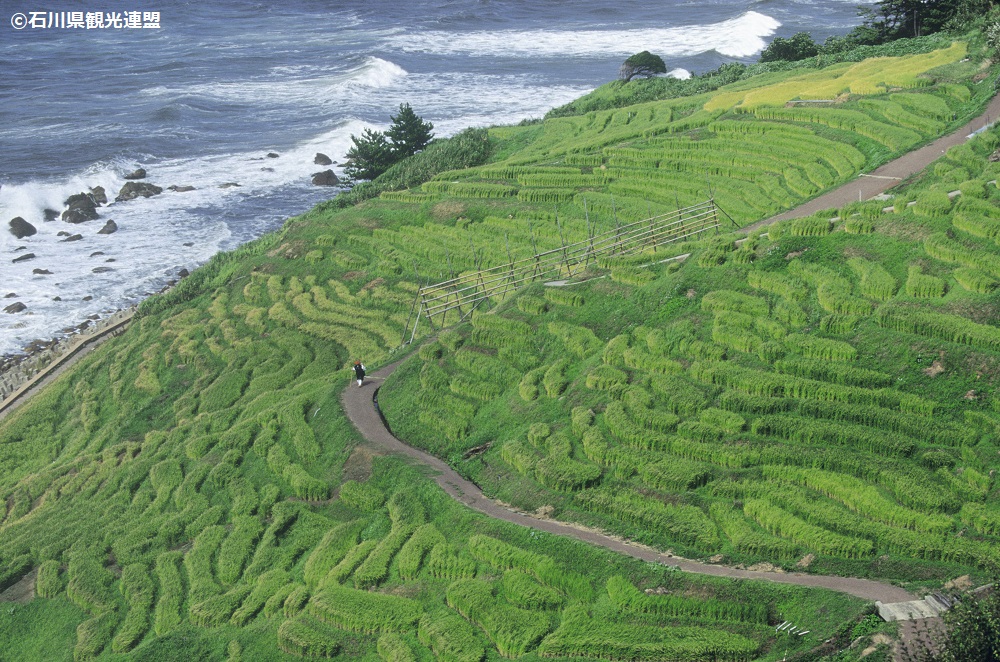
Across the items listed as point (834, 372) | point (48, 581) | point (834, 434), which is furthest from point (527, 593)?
point (48, 581)

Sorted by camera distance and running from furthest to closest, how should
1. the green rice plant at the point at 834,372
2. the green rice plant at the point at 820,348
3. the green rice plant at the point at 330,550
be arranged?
the green rice plant at the point at 820,348 → the green rice plant at the point at 330,550 → the green rice plant at the point at 834,372

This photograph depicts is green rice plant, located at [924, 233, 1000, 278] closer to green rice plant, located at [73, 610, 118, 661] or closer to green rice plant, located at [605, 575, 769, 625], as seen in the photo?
green rice plant, located at [605, 575, 769, 625]

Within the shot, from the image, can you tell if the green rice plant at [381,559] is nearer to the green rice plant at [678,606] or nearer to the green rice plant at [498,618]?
the green rice plant at [498,618]

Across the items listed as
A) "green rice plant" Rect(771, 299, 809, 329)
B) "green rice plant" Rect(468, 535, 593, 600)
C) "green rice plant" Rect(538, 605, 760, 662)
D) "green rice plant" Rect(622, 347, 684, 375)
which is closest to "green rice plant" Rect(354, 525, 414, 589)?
"green rice plant" Rect(468, 535, 593, 600)

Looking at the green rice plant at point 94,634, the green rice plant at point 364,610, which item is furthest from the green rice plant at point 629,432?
the green rice plant at point 94,634

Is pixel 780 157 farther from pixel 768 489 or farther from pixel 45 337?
pixel 45 337

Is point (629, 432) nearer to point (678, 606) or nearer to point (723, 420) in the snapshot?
point (723, 420)

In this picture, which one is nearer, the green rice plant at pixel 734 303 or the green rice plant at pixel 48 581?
the green rice plant at pixel 734 303

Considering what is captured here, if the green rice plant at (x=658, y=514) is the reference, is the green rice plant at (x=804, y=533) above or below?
above
